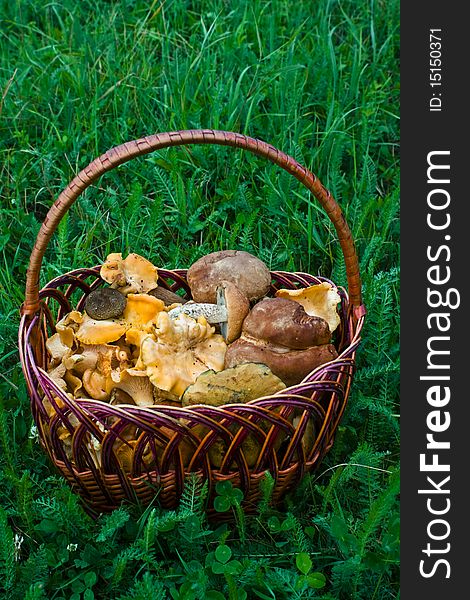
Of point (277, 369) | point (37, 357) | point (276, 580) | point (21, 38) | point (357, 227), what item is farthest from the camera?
point (21, 38)

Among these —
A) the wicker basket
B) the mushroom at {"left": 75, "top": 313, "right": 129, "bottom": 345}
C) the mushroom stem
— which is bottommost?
the wicker basket

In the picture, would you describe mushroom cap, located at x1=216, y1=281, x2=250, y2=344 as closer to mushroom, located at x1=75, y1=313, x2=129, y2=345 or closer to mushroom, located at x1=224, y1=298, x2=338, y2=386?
mushroom, located at x1=224, y1=298, x2=338, y2=386

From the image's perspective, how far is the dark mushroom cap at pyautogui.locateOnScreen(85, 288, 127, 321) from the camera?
8.77 feet

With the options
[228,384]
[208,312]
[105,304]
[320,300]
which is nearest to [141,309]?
[105,304]

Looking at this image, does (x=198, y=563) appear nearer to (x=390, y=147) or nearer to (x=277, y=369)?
(x=277, y=369)

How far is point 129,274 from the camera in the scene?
2.83m

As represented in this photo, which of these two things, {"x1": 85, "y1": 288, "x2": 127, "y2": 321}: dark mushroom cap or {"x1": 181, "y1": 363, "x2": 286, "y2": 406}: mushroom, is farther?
{"x1": 85, "y1": 288, "x2": 127, "y2": 321}: dark mushroom cap

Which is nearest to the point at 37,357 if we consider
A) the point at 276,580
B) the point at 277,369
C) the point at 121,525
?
the point at 121,525

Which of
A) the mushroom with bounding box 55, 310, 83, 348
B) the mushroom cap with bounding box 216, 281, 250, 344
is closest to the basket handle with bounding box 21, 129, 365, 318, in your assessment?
the mushroom with bounding box 55, 310, 83, 348

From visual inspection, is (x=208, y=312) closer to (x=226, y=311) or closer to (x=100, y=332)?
(x=226, y=311)

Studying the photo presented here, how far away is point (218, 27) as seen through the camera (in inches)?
185

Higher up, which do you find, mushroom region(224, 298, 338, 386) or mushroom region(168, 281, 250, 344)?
mushroom region(168, 281, 250, 344)

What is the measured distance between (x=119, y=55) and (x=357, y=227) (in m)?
1.94

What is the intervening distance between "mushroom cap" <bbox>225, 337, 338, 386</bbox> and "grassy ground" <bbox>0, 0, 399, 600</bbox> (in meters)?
0.33
